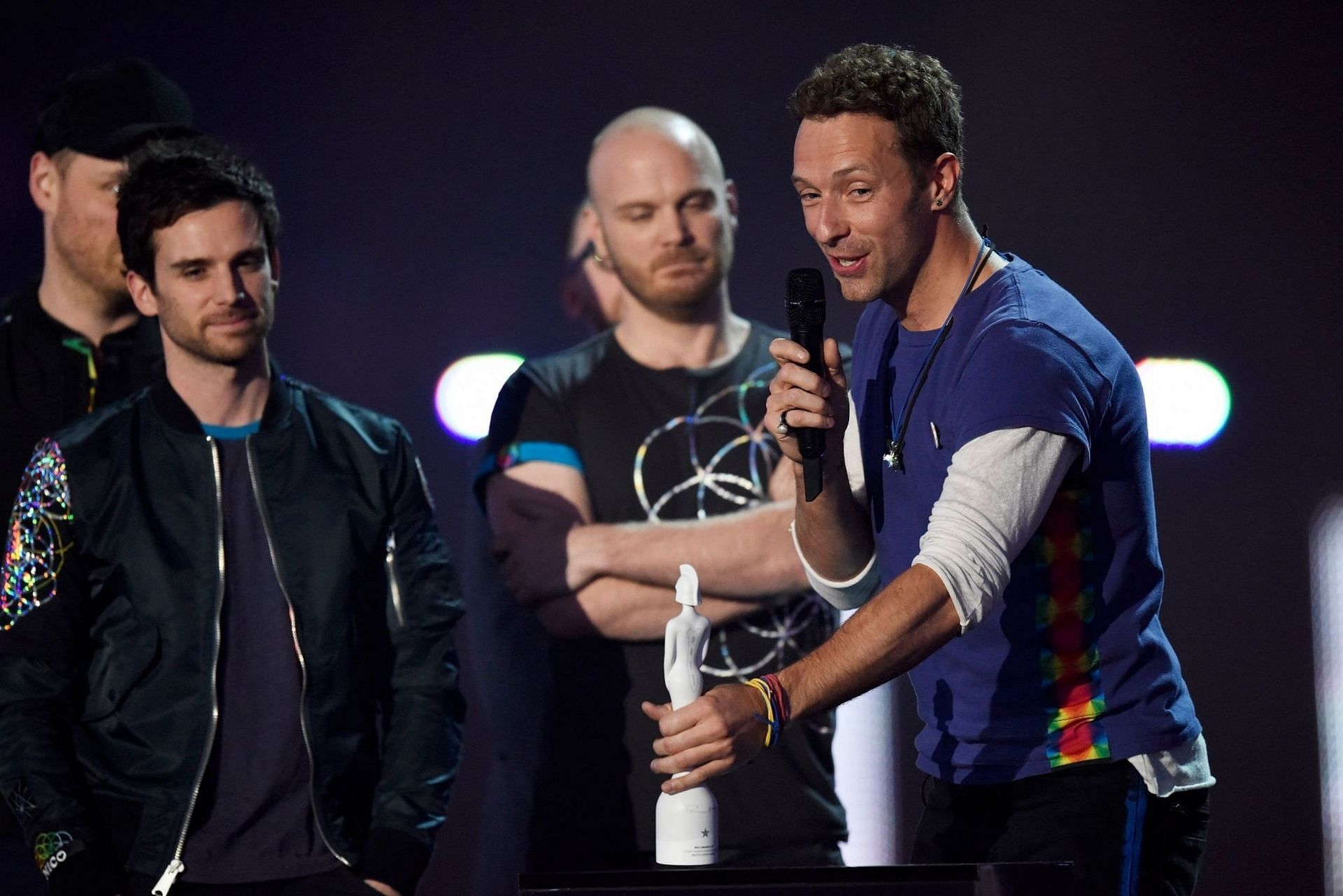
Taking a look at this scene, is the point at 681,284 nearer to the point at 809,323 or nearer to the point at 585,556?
the point at 585,556

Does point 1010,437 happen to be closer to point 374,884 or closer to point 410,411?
point 374,884

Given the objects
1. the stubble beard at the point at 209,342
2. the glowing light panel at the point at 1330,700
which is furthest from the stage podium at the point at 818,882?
the glowing light panel at the point at 1330,700

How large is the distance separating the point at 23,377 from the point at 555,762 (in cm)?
151

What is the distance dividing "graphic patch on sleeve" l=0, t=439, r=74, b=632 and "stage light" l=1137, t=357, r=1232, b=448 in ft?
10.2

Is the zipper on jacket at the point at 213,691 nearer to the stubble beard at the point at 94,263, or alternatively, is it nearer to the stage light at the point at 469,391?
the stubble beard at the point at 94,263

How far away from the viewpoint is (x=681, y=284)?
346cm

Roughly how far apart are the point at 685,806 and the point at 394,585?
1133mm

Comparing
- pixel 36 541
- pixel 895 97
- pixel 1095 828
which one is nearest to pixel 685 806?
pixel 1095 828

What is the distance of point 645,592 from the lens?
321 centimetres

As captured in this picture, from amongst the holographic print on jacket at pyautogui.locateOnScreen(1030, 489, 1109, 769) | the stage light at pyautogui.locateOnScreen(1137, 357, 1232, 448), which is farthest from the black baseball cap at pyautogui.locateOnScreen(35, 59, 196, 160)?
the stage light at pyautogui.locateOnScreen(1137, 357, 1232, 448)

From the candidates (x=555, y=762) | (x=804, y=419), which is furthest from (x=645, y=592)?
(x=804, y=419)

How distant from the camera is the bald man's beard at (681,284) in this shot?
346cm

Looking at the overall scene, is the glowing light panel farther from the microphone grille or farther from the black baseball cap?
the black baseball cap

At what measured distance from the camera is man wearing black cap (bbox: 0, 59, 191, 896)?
3.19 metres
